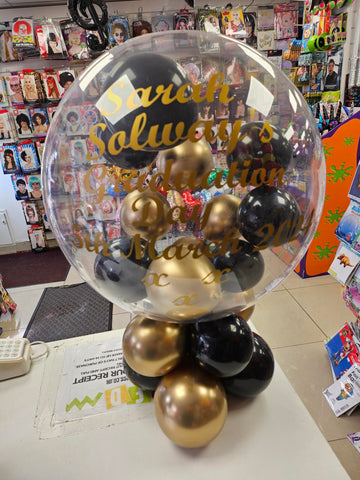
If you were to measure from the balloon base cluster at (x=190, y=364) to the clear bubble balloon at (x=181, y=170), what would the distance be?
0.11 meters

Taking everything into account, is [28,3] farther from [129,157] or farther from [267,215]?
[267,215]

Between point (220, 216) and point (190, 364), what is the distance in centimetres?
38

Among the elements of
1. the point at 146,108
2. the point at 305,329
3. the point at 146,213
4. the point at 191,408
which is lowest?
the point at 305,329

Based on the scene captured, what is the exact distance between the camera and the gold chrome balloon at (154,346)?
68 centimetres

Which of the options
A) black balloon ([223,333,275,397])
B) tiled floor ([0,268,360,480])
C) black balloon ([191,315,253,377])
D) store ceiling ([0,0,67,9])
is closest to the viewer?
black balloon ([191,315,253,377])

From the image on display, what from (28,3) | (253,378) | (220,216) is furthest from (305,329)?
(28,3)

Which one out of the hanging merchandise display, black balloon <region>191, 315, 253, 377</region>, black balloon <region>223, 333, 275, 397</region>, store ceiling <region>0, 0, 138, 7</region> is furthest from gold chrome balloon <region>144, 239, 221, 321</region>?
store ceiling <region>0, 0, 138, 7</region>

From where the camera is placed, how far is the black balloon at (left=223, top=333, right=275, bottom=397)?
0.77 metres

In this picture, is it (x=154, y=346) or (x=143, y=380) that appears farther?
(x=143, y=380)

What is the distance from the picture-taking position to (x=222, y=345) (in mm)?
654

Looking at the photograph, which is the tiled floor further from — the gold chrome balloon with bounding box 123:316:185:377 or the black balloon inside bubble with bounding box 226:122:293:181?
the black balloon inside bubble with bounding box 226:122:293:181

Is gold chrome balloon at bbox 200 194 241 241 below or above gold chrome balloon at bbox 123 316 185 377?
above

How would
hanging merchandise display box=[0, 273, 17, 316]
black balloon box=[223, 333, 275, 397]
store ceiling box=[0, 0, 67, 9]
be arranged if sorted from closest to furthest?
1. black balloon box=[223, 333, 275, 397]
2. hanging merchandise display box=[0, 273, 17, 316]
3. store ceiling box=[0, 0, 67, 9]

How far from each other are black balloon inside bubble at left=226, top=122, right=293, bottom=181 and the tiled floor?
4.47 feet
